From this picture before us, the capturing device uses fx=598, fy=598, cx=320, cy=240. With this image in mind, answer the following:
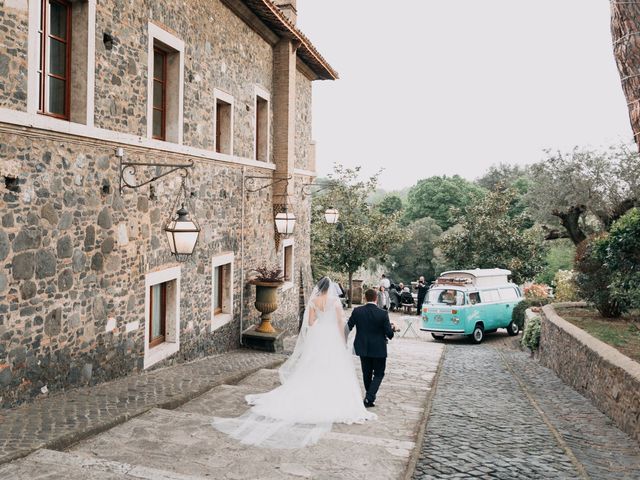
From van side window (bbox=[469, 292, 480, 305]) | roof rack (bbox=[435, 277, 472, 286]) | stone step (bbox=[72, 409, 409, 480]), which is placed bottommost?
stone step (bbox=[72, 409, 409, 480])

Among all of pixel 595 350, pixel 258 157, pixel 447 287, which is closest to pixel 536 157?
pixel 447 287

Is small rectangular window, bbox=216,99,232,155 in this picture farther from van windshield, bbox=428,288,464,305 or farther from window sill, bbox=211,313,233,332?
van windshield, bbox=428,288,464,305

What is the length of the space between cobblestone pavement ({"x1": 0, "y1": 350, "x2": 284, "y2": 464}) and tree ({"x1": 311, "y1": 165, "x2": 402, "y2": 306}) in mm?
18410

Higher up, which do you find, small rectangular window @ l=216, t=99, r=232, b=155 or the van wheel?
small rectangular window @ l=216, t=99, r=232, b=155

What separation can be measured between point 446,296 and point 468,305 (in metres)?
0.74

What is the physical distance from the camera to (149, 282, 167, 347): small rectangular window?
9.29 m

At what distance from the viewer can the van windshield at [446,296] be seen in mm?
18047

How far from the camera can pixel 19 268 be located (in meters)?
6.12

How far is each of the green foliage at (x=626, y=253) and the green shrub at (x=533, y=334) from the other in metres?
3.38

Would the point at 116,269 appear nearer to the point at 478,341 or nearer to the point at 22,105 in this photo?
the point at 22,105

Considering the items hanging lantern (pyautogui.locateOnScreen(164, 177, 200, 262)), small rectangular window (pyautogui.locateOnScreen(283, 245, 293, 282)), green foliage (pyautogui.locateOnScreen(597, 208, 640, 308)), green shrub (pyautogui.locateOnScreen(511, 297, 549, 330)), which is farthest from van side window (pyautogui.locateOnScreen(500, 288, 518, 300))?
hanging lantern (pyautogui.locateOnScreen(164, 177, 200, 262))

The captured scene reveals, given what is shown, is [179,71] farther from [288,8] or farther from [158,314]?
[288,8]

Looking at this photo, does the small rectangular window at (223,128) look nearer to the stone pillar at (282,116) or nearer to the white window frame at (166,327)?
the stone pillar at (282,116)

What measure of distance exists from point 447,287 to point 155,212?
1164cm
